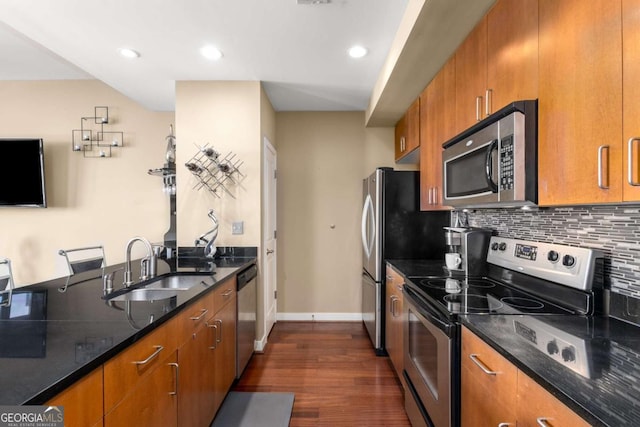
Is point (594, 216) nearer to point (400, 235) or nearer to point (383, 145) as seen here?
point (400, 235)

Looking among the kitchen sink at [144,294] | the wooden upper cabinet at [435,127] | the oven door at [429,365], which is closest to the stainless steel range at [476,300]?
the oven door at [429,365]

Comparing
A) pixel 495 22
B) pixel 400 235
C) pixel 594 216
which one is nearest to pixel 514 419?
pixel 594 216

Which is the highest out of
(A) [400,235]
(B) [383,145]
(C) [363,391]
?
(B) [383,145]

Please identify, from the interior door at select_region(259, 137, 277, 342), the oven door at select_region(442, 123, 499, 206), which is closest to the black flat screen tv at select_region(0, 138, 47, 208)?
the interior door at select_region(259, 137, 277, 342)

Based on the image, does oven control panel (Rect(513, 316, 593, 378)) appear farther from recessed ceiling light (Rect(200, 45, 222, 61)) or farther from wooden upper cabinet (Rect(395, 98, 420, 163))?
recessed ceiling light (Rect(200, 45, 222, 61))

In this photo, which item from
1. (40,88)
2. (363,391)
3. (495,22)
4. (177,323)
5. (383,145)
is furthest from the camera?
(383,145)

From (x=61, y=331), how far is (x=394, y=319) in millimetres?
2034

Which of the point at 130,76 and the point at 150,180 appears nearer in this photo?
the point at 130,76

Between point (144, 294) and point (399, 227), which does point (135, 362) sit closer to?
point (144, 294)

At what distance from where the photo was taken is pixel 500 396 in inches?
36.7

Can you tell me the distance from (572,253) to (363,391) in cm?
167

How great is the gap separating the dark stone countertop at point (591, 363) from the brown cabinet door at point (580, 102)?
17.7 inches

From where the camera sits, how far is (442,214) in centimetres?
274

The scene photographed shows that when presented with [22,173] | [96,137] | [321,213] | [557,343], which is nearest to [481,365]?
[557,343]
